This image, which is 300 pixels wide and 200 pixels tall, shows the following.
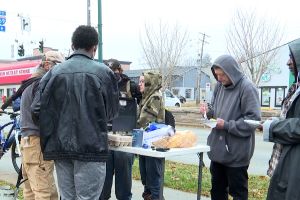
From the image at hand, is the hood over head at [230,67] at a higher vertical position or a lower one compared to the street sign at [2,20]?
lower

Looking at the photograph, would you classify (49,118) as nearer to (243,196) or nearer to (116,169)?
(116,169)

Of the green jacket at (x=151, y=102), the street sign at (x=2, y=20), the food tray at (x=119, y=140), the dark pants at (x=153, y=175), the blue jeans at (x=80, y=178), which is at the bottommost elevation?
the dark pants at (x=153, y=175)

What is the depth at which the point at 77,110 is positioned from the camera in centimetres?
337

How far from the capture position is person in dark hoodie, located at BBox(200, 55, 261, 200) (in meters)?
4.13

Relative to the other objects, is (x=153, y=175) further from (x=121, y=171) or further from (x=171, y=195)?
(x=171, y=195)

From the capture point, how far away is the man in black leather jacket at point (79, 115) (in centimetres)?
337

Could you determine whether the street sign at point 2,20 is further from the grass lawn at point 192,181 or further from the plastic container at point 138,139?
the plastic container at point 138,139

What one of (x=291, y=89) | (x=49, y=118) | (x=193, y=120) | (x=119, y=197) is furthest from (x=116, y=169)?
(x=193, y=120)

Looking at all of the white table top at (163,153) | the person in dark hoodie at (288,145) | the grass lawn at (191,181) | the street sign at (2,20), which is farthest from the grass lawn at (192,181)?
the street sign at (2,20)

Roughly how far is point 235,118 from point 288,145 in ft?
4.77

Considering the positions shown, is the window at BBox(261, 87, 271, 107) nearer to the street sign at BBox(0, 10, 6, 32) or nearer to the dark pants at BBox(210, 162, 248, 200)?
the street sign at BBox(0, 10, 6, 32)

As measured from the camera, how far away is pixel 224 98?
172 inches

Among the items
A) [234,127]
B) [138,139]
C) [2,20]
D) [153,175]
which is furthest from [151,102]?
[2,20]

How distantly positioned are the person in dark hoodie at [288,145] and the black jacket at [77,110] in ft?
4.27
